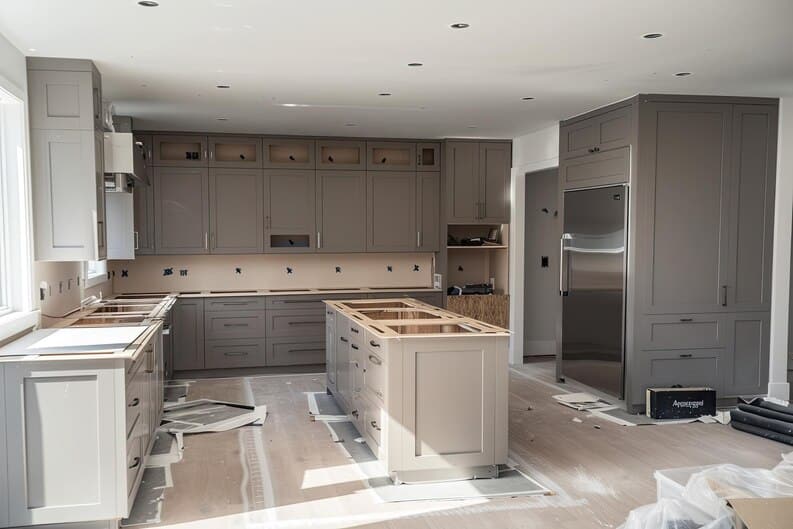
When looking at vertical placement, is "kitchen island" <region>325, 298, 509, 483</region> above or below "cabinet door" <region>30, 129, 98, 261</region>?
below

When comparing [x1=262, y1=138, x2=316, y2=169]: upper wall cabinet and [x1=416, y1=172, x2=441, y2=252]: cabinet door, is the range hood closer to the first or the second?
[x1=262, y1=138, x2=316, y2=169]: upper wall cabinet

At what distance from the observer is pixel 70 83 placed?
4422 mm

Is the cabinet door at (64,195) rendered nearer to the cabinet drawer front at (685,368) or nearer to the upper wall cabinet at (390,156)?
the upper wall cabinet at (390,156)

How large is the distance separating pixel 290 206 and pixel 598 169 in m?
3.28

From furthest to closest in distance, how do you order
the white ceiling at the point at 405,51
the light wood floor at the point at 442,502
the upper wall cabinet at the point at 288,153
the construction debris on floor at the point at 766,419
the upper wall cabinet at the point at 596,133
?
the upper wall cabinet at the point at 288,153
the upper wall cabinet at the point at 596,133
the construction debris on floor at the point at 766,419
the light wood floor at the point at 442,502
the white ceiling at the point at 405,51

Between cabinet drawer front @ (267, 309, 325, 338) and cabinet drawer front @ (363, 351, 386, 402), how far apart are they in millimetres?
2858

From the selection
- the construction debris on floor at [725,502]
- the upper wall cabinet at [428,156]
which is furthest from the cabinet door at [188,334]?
the construction debris on floor at [725,502]

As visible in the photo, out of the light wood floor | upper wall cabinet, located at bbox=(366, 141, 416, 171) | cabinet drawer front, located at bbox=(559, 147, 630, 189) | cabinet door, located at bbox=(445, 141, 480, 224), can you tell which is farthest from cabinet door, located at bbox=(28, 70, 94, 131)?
cabinet door, located at bbox=(445, 141, 480, 224)

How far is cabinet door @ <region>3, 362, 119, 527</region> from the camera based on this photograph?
3248 millimetres

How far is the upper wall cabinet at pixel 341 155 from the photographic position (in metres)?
7.70

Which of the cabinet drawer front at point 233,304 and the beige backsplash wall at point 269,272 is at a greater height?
the beige backsplash wall at point 269,272

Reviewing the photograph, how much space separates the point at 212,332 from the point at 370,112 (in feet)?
9.09

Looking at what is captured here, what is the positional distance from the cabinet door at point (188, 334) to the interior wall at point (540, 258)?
3672 mm

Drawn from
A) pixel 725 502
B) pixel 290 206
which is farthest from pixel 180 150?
pixel 725 502
